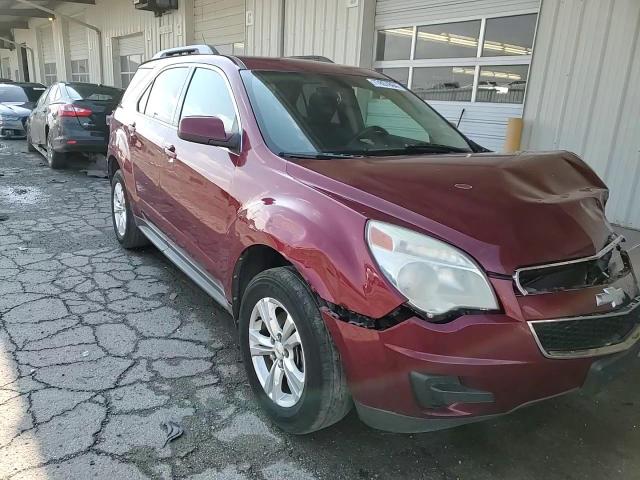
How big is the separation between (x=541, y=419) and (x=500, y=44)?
17.1 feet

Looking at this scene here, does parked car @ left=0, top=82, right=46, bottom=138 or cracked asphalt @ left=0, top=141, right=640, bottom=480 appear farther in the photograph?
parked car @ left=0, top=82, right=46, bottom=138

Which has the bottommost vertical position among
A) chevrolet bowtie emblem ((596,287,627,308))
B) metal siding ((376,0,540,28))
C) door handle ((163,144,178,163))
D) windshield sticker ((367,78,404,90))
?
chevrolet bowtie emblem ((596,287,627,308))

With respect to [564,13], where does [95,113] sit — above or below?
below

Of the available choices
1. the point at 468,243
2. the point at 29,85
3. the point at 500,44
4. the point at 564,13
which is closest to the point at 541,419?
the point at 468,243

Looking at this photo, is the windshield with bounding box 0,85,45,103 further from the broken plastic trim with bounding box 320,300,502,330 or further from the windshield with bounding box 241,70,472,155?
the broken plastic trim with bounding box 320,300,502,330

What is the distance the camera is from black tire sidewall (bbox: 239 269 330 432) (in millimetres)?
2068

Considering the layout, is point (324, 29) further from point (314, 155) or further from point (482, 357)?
point (482, 357)

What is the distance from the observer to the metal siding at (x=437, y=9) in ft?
20.2

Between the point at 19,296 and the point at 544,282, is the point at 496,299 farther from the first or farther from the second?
the point at 19,296

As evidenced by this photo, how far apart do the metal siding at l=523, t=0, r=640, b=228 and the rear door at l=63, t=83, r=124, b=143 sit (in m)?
6.64

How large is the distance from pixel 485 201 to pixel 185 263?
219 centimetres

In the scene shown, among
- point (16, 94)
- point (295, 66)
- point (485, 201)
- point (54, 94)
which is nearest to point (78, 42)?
point (16, 94)

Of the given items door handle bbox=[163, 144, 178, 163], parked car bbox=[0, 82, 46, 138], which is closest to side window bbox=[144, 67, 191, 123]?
door handle bbox=[163, 144, 178, 163]

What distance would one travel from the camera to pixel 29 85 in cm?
1427
